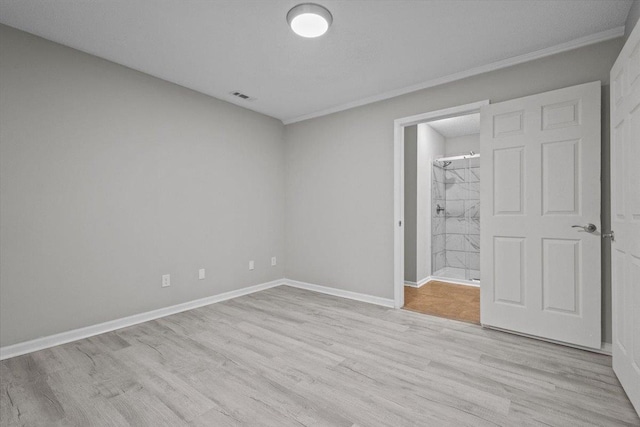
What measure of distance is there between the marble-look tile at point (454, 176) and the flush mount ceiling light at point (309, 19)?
4601 millimetres

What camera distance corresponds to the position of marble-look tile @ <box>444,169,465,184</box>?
19.7ft

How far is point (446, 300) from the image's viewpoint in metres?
3.95

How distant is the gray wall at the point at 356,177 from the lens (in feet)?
9.66

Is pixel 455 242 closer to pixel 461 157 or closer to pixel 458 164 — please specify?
pixel 458 164

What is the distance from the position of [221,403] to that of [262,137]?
3502mm

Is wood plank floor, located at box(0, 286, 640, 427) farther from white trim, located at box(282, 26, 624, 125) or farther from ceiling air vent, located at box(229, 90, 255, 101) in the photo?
ceiling air vent, located at box(229, 90, 255, 101)

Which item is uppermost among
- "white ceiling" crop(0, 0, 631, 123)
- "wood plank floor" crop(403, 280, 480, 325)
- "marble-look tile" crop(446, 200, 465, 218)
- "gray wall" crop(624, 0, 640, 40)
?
"white ceiling" crop(0, 0, 631, 123)

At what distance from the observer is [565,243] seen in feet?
8.35

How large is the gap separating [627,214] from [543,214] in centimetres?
79

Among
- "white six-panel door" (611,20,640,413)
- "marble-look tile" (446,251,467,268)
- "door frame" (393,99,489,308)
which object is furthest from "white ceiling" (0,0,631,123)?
"marble-look tile" (446,251,467,268)

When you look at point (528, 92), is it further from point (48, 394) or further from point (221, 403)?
point (48, 394)

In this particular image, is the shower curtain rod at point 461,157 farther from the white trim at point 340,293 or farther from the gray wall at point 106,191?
the gray wall at point 106,191

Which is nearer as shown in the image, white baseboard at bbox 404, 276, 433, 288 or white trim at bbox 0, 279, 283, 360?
white trim at bbox 0, 279, 283, 360

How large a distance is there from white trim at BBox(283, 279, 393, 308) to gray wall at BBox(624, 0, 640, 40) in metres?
3.08
